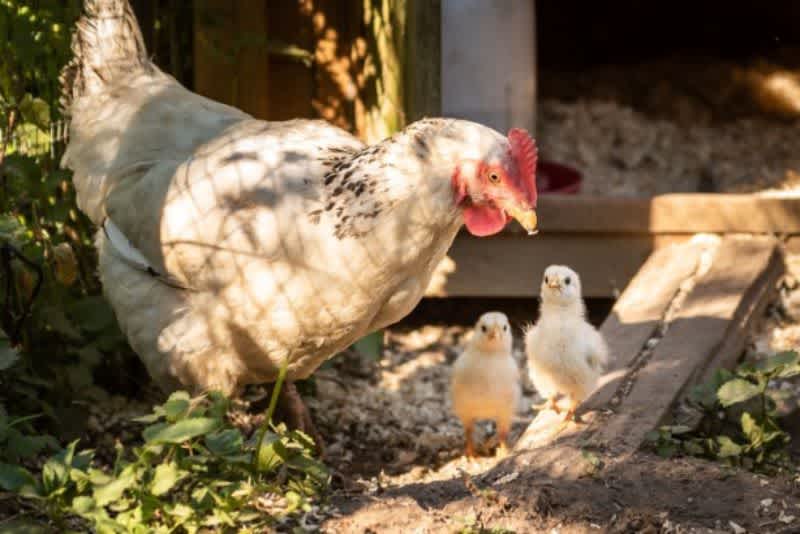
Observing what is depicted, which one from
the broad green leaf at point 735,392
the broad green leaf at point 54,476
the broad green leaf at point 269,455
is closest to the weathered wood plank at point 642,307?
the broad green leaf at point 735,392

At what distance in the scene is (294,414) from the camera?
3967 millimetres

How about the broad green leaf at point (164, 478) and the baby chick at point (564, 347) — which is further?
the baby chick at point (564, 347)

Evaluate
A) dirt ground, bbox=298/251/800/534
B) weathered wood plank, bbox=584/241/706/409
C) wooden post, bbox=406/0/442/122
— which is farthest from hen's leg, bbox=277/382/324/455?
wooden post, bbox=406/0/442/122

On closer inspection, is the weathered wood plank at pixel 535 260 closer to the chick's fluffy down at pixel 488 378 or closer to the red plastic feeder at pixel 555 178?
the red plastic feeder at pixel 555 178

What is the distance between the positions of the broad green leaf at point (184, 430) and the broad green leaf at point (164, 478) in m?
0.05

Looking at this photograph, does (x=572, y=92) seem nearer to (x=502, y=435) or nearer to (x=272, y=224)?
(x=502, y=435)

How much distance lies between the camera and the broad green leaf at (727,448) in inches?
134

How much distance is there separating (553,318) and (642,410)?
0.43m

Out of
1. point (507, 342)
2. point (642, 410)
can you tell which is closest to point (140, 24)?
point (507, 342)

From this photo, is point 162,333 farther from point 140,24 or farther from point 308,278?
point 140,24

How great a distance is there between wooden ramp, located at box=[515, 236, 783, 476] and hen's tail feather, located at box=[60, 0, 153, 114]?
1.67 metres

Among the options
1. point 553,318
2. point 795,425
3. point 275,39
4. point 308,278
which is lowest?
point 795,425

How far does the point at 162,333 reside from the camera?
344 cm

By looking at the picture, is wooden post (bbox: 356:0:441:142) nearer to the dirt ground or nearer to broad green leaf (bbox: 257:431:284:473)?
the dirt ground
